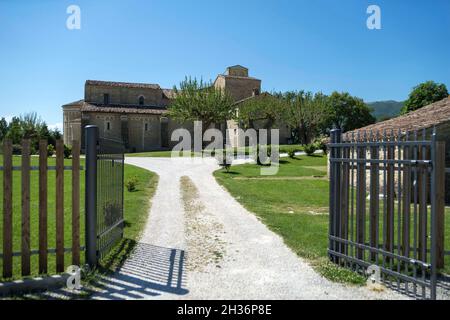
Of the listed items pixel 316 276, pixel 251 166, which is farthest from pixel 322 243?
pixel 251 166

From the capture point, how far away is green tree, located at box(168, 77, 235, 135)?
40.9 metres

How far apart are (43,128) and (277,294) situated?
5614 centimetres

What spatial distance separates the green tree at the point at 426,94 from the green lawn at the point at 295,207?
1863 inches

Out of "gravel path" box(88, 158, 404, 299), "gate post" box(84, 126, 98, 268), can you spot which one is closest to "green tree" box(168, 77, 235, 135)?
"gravel path" box(88, 158, 404, 299)

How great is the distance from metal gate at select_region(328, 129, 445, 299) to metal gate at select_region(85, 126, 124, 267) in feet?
13.3

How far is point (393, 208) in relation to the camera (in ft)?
18.2

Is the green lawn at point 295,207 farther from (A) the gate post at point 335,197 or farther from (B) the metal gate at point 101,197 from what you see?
(B) the metal gate at point 101,197

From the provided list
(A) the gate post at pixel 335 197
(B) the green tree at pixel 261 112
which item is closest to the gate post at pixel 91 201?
(A) the gate post at pixel 335 197

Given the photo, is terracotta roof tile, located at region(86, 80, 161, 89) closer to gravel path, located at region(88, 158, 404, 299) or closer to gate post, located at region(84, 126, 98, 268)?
gravel path, located at region(88, 158, 404, 299)

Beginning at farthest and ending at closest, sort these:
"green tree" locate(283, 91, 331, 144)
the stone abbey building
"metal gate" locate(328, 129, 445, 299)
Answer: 1. the stone abbey building
2. "green tree" locate(283, 91, 331, 144)
3. "metal gate" locate(328, 129, 445, 299)

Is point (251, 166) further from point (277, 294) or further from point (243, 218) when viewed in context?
point (277, 294)

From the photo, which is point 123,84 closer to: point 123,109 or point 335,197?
point 123,109

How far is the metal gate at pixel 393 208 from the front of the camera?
15.7ft

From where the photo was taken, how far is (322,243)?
773 cm
